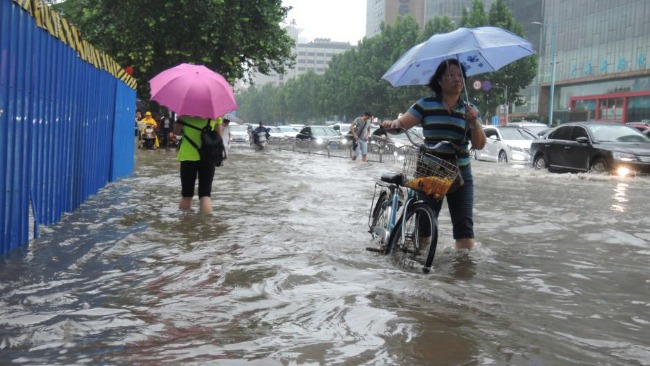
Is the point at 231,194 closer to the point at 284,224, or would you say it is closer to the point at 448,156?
the point at 284,224

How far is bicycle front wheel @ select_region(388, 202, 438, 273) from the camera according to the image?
5.86m

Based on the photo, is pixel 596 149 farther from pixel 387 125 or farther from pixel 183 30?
pixel 183 30

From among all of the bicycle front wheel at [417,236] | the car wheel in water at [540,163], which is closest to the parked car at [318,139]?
the car wheel in water at [540,163]

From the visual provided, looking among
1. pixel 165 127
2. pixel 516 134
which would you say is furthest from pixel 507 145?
pixel 165 127

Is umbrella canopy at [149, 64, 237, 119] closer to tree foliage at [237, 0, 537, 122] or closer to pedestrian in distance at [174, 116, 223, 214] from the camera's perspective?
pedestrian in distance at [174, 116, 223, 214]

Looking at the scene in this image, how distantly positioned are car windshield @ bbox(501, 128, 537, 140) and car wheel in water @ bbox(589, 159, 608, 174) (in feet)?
27.7

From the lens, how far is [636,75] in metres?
62.2

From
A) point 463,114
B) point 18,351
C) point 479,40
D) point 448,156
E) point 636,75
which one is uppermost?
point 636,75

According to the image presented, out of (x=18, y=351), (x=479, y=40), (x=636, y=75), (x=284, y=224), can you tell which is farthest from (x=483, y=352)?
(x=636, y=75)

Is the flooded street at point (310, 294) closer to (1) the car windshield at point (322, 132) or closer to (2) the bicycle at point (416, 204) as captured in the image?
(2) the bicycle at point (416, 204)

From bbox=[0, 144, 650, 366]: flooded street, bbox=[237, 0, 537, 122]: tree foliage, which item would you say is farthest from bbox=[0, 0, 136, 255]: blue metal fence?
bbox=[237, 0, 537, 122]: tree foliage

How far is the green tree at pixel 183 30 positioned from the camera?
30562 mm

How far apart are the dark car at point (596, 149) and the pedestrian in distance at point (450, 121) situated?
1200 centimetres

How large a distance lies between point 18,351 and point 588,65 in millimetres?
73786
